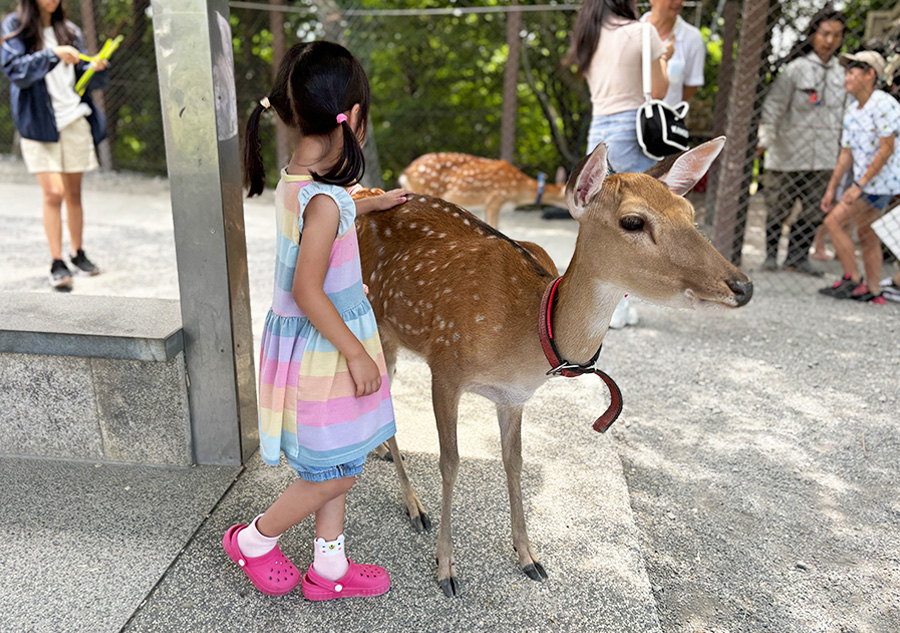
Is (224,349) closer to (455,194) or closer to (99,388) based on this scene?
(99,388)

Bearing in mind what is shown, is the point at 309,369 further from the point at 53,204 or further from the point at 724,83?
the point at 724,83

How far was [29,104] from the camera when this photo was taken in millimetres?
4840

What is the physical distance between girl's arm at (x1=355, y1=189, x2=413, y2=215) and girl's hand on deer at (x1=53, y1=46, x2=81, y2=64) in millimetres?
3203

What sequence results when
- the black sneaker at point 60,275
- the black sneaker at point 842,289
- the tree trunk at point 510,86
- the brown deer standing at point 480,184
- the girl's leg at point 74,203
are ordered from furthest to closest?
the tree trunk at point 510,86 → the brown deer standing at point 480,184 → the black sneaker at point 842,289 → the black sneaker at point 60,275 → the girl's leg at point 74,203

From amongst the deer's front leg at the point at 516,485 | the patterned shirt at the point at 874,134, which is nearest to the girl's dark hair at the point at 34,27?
the deer's front leg at the point at 516,485

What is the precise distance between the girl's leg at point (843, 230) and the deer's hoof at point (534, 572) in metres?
4.46

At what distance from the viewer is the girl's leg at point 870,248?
5.54 m

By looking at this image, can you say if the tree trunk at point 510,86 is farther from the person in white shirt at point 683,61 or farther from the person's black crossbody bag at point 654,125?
the person's black crossbody bag at point 654,125

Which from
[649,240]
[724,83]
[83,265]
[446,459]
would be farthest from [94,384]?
[724,83]

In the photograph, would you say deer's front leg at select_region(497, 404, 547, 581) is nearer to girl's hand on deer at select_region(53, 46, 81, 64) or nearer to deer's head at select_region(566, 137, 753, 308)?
deer's head at select_region(566, 137, 753, 308)

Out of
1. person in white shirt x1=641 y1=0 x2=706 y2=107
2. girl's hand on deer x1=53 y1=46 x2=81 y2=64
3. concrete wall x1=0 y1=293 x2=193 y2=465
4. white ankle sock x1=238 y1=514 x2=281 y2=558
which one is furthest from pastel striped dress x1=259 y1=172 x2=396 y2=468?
girl's hand on deer x1=53 y1=46 x2=81 y2=64

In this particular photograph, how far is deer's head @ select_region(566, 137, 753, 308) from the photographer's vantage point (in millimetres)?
1826

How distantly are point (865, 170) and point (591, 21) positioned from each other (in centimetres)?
275

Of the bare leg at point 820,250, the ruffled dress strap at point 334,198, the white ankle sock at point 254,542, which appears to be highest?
the ruffled dress strap at point 334,198
